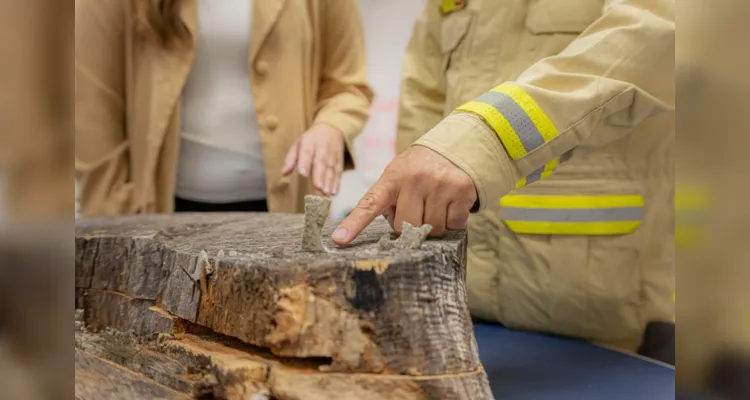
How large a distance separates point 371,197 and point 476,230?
35 cm

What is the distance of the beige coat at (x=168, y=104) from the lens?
87 cm

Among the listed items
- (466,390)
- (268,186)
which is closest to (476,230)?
(268,186)

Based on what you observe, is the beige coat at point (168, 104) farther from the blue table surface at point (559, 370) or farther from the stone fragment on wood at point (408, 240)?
the stone fragment on wood at point (408, 240)

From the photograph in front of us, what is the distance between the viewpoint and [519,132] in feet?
1.65

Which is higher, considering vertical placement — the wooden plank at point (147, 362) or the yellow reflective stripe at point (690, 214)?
the yellow reflective stripe at point (690, 214)

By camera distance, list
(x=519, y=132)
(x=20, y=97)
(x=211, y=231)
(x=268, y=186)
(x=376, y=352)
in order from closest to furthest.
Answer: (x=20, y=97) < (x=376, y=352) < (x=519, y=132) < (x=211, y=231) < (x=268, y=186)

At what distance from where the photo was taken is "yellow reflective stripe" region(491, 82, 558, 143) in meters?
0.51

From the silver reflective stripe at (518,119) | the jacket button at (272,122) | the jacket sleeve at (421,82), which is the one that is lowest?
the silver reflective stripe at (518,119)

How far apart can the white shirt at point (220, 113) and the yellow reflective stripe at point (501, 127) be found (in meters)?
0.46

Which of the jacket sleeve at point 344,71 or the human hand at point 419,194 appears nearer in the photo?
the human hand at point 419,194

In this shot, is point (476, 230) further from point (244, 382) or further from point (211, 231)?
point (244, 382)

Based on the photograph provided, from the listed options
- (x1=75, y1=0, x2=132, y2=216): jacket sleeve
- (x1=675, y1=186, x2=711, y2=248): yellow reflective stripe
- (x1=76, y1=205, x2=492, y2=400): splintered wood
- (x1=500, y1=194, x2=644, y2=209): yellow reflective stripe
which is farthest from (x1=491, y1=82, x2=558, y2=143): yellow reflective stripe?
(x1=75, y1=0, x2=132, y2=216): jacket sleeve

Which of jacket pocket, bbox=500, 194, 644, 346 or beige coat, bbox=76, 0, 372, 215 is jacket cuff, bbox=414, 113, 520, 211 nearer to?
jacket pocket, bbox=500, 194, 644, 346

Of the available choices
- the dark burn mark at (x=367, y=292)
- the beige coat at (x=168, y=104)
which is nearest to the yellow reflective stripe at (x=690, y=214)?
the dark burn mark at (x=367, y=292)
